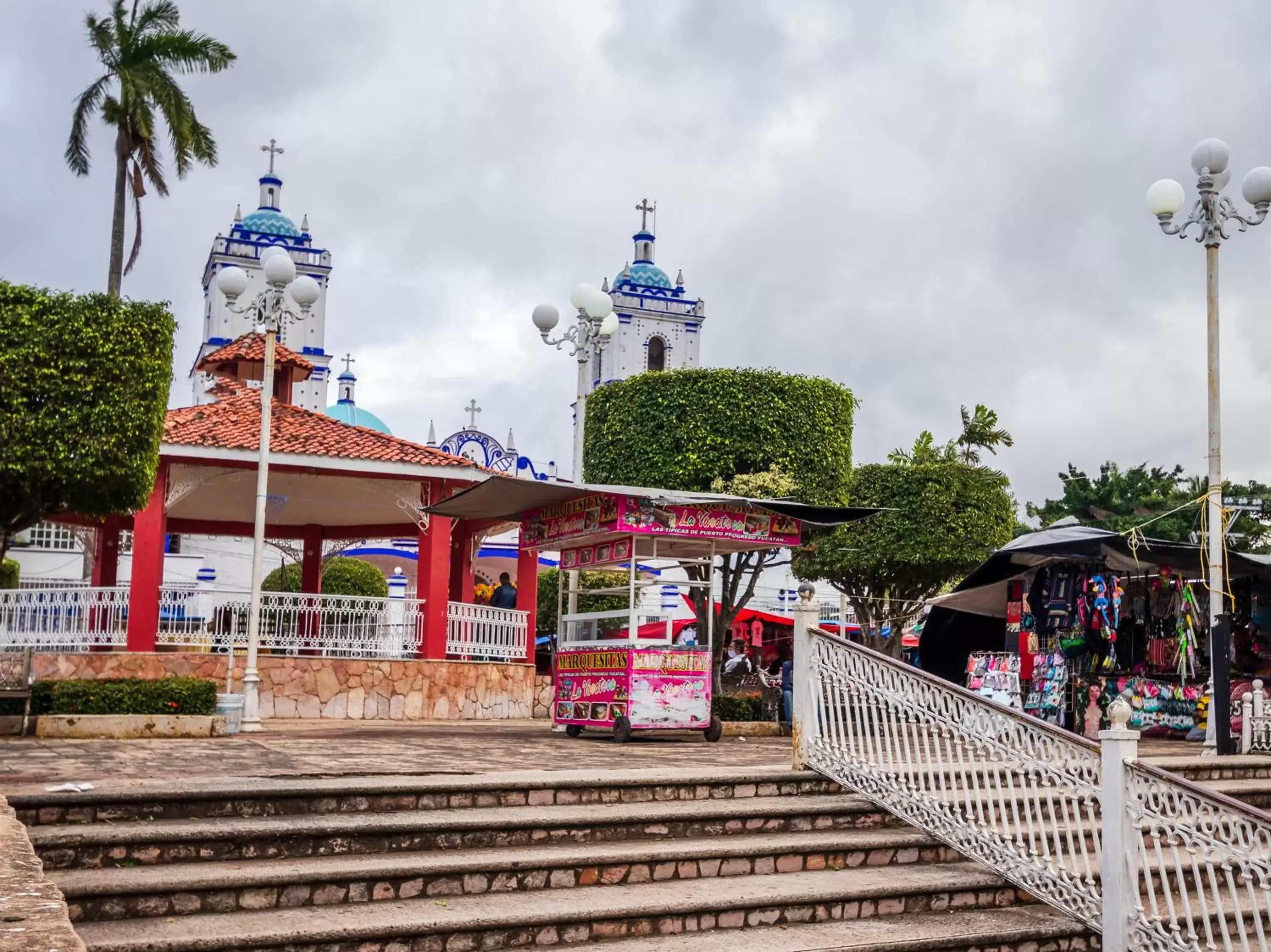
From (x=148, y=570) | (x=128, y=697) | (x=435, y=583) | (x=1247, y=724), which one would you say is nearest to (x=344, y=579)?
(x=435, y=583)

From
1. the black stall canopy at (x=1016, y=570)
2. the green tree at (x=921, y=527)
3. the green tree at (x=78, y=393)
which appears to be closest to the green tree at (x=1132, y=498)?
the green tree at (x=921, y=527)

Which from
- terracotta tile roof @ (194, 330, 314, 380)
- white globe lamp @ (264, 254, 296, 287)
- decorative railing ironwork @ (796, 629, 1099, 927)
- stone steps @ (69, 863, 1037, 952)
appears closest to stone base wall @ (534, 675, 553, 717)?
terracotta tile roof @ (194, 330, 314, 380)

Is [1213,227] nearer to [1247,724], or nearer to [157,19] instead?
[1247,724]

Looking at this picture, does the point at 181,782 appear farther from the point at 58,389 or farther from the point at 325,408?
the point at 325,408

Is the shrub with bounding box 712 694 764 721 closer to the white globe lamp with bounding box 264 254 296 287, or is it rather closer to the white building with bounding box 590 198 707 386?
the white globe lamp with bounding box 264 254 296 287

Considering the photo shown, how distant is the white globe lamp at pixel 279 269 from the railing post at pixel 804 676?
7336 mm

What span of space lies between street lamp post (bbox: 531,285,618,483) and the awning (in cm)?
232

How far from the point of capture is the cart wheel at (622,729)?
12516 mm

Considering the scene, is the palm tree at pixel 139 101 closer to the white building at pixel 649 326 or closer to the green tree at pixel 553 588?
the green tree at pixel 553 588

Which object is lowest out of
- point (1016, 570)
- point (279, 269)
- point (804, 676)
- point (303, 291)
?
point (804, 676)

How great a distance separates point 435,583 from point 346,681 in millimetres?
1818

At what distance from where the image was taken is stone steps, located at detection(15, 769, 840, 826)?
6.91 meters

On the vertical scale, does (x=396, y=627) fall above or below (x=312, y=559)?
below

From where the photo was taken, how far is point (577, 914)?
653 cm
